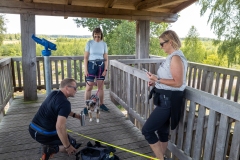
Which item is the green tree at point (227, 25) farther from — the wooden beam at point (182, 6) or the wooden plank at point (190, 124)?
the wooden plank at point (190, 124)

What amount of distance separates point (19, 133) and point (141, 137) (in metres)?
1.83

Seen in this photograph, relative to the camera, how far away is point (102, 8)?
14.6 ft

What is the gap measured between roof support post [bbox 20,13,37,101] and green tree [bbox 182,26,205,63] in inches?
414

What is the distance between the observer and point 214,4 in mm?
7520

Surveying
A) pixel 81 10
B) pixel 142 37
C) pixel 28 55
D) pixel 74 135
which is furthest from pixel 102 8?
pixel 74 135

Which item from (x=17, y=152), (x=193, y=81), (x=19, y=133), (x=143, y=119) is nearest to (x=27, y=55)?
(x=19, y=133)

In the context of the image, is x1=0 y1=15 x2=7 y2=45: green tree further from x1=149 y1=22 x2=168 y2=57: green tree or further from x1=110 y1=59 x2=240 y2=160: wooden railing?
x1=110 y1=59 x2=240 y2=160: wooden railing

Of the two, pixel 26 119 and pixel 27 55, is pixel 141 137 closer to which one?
pixel 26 119

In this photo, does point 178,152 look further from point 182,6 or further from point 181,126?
point 182,6

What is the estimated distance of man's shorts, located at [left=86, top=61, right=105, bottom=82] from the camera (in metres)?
3.37

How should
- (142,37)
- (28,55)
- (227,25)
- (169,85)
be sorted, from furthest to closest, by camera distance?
(227,25) < (142,37) < (28,55) < (169,85)

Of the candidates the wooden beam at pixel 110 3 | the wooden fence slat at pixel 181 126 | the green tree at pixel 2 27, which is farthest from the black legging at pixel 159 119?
the green tree at pixel 2 27

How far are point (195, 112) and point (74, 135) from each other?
1.81 m

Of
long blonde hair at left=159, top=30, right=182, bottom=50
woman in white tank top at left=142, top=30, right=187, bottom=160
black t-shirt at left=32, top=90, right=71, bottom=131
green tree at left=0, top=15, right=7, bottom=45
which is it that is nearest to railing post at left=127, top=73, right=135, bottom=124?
woman in white tank top at left=142, top=30, right=187, bottom=160
